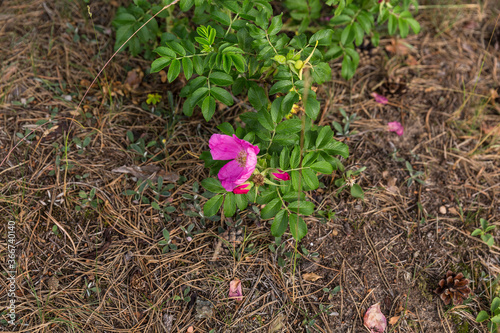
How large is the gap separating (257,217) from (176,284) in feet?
1.87

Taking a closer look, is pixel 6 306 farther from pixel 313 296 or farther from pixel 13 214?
pixel 313 296

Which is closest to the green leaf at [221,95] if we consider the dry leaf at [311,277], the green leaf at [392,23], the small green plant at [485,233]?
the dry leaf at [311,277]

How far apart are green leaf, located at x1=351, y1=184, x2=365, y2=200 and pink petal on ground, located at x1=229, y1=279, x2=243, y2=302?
0.85 meters

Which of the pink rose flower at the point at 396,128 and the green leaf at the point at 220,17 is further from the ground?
the green leaf at the point at 220,17

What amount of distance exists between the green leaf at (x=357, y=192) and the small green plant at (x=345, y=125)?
39 centimetres

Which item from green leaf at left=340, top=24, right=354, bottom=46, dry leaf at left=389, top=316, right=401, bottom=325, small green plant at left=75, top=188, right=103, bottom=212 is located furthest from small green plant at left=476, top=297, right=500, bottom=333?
small green plant at left=75, top=188, right=103, bottom=212

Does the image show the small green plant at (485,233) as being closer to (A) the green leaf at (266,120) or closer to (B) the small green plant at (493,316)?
(B) the small green plant at (493,316)

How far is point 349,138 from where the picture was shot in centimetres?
231

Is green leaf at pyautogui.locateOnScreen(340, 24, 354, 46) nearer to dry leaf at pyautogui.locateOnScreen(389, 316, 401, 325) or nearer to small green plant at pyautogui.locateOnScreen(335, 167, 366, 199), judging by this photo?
small green plant at pyautogui.locateOnScreen(335, 167, 366, 199)

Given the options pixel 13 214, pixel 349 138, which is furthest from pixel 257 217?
pixel 13 214

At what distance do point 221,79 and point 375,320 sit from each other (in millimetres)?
1487

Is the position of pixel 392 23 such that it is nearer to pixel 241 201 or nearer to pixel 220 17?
pixel 220 17

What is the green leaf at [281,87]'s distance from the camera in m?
1.63

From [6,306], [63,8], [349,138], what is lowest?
[6,306]
